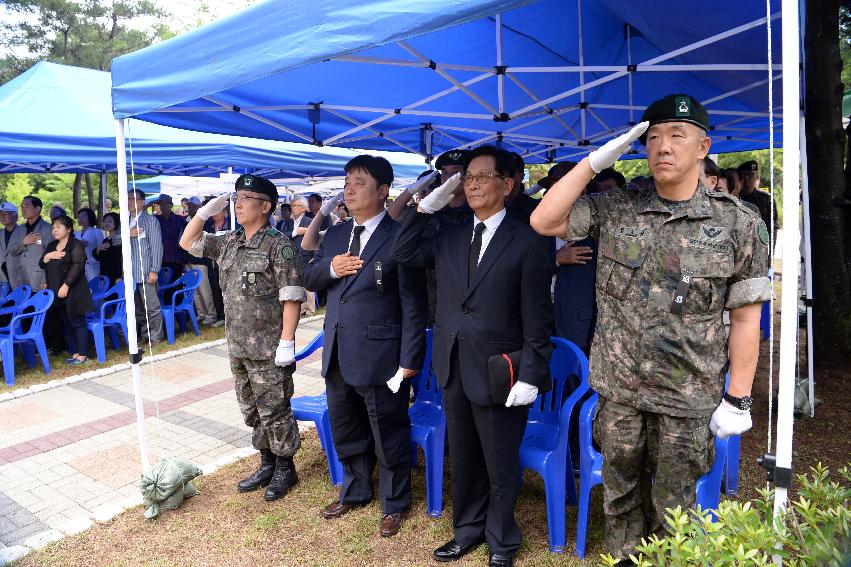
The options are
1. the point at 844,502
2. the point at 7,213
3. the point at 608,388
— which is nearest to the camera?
the point at 844,502

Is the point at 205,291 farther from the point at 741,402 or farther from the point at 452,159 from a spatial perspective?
the point at 741,402

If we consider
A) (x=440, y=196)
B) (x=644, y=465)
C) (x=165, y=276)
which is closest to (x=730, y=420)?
(x=644, y=465)

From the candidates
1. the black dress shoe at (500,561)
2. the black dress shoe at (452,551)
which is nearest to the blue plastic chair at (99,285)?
the black dress shoe at (452,551)

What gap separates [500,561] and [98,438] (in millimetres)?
3699

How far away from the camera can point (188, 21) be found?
124ft

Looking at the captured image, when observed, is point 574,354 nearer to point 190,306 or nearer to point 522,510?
point 522,510

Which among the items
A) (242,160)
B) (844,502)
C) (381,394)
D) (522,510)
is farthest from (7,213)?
(844,502)

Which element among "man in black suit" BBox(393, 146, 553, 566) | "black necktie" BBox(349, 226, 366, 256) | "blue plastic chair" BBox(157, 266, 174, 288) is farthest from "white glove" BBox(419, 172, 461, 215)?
"blue plastic chair" BBox(157, 266, 174, 288)

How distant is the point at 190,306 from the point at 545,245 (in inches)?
275

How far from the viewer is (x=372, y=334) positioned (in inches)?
121

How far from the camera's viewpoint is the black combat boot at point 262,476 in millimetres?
3672

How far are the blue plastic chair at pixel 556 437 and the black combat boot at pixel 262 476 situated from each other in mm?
1740

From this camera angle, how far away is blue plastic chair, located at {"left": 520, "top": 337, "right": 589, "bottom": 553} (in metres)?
2.79

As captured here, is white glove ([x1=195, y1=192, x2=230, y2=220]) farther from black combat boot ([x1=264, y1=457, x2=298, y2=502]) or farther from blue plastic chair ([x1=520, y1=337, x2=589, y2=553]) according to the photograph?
blue plastic chair ([x1=520, y1=337, x2=589, y2=553])
